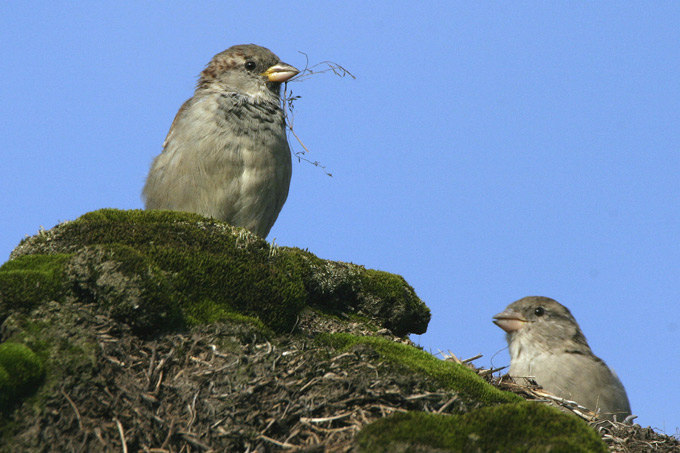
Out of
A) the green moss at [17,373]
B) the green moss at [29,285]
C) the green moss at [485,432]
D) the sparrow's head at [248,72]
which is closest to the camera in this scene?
the green moss at [485,432]

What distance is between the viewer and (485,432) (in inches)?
162

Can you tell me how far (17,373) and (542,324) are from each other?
19.9 feet

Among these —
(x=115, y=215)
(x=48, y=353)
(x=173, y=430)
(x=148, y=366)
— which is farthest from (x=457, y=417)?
(x=115, y=215)

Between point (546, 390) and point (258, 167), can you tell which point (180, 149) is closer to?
point (258, 167)

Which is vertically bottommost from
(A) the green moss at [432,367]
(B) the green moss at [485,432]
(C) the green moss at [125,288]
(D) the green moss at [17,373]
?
(D) the green moss at [17,373]

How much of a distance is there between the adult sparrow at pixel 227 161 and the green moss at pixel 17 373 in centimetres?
407

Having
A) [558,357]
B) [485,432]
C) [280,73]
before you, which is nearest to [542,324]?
[558,357]

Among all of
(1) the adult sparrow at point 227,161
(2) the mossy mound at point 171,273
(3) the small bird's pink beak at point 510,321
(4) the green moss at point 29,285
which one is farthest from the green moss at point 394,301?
(4) the green moss at point 29,285

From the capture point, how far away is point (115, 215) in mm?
6473

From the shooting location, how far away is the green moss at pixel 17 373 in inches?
163

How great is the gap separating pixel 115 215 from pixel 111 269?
1.58m

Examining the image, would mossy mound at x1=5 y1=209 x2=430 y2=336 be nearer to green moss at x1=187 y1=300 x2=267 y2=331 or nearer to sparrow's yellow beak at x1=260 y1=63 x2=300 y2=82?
green moss at x1=187 y1=300 x2=267 y2=331

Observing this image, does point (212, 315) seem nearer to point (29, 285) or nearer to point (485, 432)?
point (29, 285)

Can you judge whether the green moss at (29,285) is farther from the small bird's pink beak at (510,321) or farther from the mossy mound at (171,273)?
the small bird's pink beak at (510,321)
